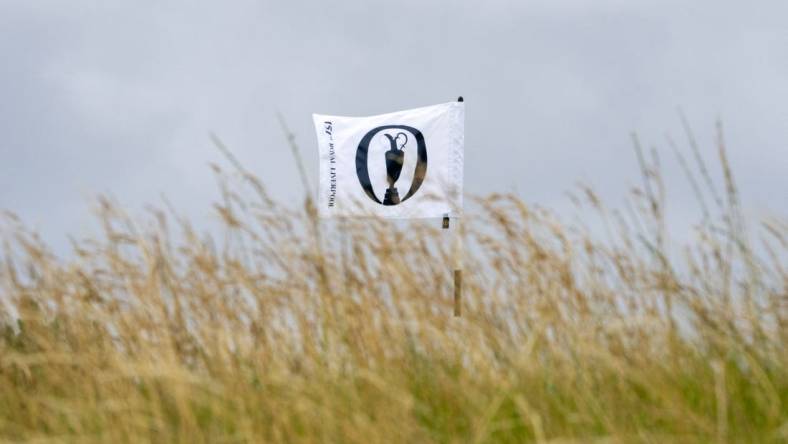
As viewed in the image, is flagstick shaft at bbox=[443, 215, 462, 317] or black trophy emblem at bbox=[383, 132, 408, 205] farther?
black trophy emblem at bbox=[383, 132, 408, 205]

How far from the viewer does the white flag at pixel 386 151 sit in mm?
14172

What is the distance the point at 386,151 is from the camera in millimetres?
14609

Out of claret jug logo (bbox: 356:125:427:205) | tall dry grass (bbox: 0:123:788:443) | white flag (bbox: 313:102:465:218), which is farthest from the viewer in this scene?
claret jug logo (bbox: 356:125:427:205)

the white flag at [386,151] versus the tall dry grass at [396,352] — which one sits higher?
the white flag at [386,151]

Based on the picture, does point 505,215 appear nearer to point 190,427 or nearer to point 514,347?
point 514,347

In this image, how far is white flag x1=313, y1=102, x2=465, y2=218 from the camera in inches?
558

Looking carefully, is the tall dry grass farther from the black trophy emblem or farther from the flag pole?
the black trophy emblem

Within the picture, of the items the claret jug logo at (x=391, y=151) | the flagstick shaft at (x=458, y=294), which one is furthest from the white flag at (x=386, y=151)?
the flagstick shaft at (x=458, y=294)

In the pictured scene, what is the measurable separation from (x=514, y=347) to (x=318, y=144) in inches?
430

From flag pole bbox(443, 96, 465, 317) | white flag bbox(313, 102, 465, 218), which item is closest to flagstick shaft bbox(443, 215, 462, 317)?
flag pole bbox(443, 96, 465, 317)

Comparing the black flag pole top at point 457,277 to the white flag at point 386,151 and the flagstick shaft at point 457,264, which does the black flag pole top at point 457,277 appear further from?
the white flag at point 386,151

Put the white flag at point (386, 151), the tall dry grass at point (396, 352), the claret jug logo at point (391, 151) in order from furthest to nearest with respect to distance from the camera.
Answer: the claret jug logo at point (391, 151), the white flag at point (386, 151), the tall dry grass at point (396, 352)

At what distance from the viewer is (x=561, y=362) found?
12.7 feet

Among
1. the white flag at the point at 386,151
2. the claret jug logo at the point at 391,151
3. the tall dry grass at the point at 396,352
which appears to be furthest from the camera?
the claret jug logo at the point at 391,151
